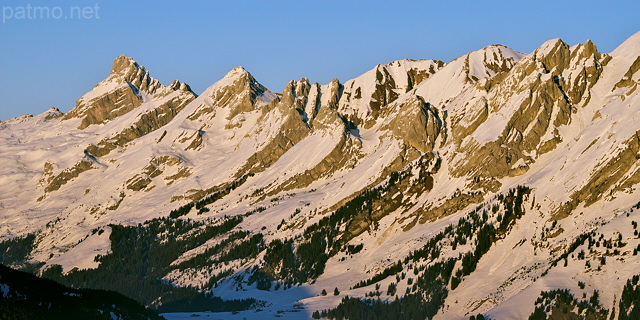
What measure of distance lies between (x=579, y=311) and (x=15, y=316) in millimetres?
109971

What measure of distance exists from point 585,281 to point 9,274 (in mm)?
118438

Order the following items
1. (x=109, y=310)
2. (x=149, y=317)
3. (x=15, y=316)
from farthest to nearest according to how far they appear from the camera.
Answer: (x=149, y=317), (x=109, y=310), (x=15, y=316)

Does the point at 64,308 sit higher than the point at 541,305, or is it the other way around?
the point at 64,308

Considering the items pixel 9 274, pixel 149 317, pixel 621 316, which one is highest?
pixel 9 274

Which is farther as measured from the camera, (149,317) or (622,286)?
(622,286)

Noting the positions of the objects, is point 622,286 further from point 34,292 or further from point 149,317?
point 34,292

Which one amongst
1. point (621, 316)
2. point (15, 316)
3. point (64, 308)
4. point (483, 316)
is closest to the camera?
point (15, 316)

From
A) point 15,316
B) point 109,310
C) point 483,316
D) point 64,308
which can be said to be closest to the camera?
point 15,316

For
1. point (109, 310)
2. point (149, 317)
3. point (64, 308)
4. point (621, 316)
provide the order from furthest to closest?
point (621, 316), point (149, 317), point (109, 310), point (64, 308)

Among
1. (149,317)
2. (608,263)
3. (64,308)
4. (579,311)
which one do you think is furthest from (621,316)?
(64,308)

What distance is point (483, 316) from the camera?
185 m

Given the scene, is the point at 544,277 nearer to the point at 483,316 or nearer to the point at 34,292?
the point at 483,316

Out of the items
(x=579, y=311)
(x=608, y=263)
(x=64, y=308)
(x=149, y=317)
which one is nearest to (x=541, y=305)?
(x=579, y=311)

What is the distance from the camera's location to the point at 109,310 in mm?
133375
